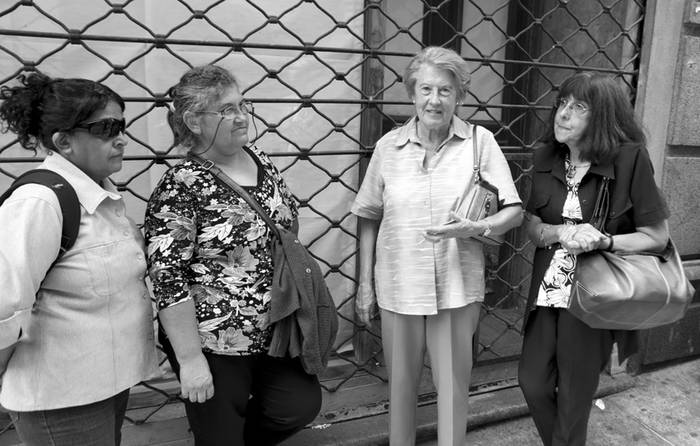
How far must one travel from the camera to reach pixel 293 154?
8.69 feet

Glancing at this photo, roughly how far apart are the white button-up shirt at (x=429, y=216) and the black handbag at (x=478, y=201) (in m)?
0.02

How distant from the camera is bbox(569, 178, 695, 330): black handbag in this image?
2.06 meters

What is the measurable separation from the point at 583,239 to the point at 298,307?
105cm

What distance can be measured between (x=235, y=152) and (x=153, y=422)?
5.25 feet

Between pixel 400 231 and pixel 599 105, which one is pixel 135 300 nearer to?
pixel 400 231

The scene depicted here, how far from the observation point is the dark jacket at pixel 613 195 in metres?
2.15

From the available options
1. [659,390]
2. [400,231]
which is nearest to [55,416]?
[400,231]

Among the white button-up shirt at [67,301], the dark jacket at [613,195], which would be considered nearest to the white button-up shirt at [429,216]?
the dark jacket at [613,195]

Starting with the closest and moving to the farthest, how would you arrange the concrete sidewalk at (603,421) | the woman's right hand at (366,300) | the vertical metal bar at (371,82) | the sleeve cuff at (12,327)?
the sleeve cuff at (12,327) < the woman's right hand at (366,300) < the concrete sidewalk at (603,421) < the vertical metal bar at (371,82)

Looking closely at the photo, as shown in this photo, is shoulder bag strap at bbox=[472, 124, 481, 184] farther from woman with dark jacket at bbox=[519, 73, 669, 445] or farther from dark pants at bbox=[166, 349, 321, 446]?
dark pants at bbox=[166, 349, 321, 446]

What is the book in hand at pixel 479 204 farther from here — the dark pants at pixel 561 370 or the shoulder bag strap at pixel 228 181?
the shoulder bag strap at pixel 228 181

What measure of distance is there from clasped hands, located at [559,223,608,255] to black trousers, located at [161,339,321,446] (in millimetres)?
1085

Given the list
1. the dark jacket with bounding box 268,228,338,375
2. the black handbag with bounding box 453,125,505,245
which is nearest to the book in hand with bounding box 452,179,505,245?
the black handbag with bounding box 453,125,505,245

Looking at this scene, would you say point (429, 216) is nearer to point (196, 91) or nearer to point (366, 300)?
point (366, 300)
